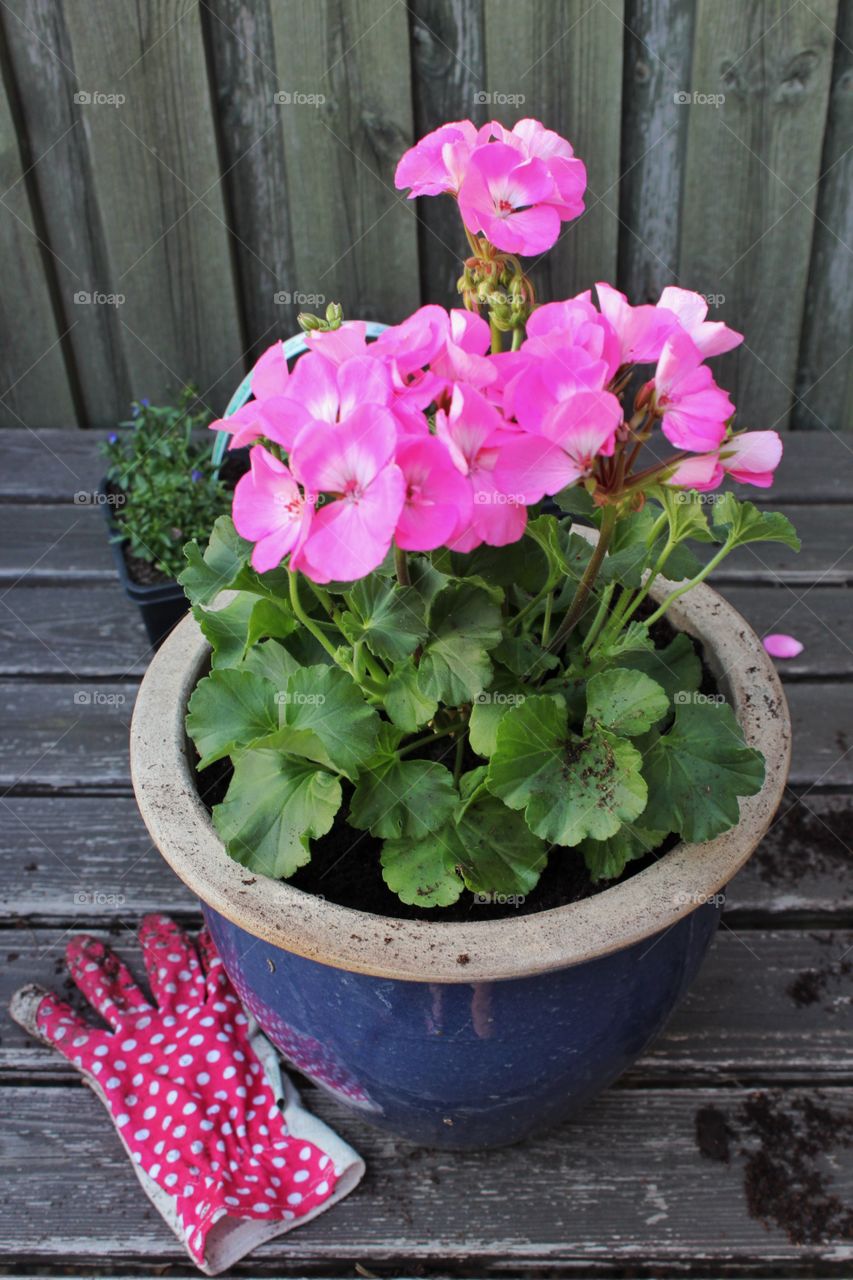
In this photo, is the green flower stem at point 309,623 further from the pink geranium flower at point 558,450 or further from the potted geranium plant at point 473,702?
the pink geranium flower at point 558,450

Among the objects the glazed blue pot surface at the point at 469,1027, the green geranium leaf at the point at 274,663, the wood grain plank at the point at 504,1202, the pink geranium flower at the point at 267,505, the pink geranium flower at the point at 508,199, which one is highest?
the pink geranium flower at the point at 508,199

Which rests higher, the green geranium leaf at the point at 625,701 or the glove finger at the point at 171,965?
the green geranium leaf at the point at 625,701

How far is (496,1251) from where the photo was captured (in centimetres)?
112

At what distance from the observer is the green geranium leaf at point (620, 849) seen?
0.95 m

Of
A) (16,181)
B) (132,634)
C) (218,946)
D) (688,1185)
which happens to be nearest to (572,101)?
(16,181)

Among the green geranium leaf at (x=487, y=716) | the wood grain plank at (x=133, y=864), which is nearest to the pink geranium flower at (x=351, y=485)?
the green geranium leaf at (x=487, y=716)

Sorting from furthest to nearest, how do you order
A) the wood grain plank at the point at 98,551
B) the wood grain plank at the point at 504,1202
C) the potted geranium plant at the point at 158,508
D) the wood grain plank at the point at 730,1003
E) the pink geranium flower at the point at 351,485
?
1. the wood grain plank at the point at 98,551
2. the potted geranium plant at the point at 158,508
3. the wood grain plank at the point at 730,1003
4. the wood grain plank at the point at 504,1202
5. the pink geranium flower at the point at 351,485

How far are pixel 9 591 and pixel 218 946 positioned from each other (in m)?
0.93

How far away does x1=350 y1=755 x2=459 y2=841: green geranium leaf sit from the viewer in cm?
92

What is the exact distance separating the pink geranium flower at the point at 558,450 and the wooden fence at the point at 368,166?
1.39 m

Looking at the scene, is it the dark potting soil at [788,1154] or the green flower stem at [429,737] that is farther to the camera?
the dark potting soil at [788,1154]

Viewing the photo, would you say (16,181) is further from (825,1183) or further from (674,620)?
(825,1183)

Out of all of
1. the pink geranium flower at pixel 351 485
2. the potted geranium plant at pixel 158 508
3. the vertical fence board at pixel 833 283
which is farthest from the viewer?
the vertical fence board at pixel 833 283

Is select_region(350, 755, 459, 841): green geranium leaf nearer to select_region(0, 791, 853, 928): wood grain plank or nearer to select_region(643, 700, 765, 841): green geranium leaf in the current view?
select_region(643, 700, 765, 841): green geranium leaf
